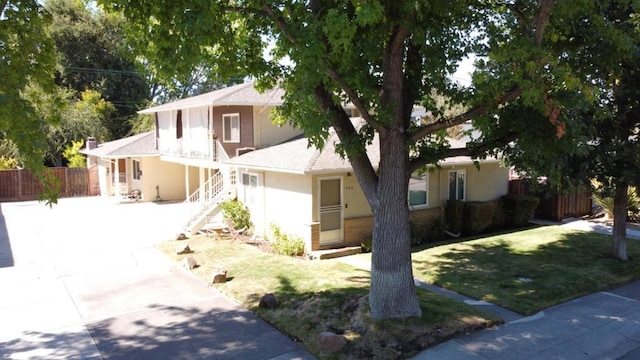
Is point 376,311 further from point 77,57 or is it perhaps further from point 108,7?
point 77,57

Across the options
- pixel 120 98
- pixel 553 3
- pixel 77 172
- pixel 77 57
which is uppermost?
pixel 77 57

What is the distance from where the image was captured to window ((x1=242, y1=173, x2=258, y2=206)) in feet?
58.5

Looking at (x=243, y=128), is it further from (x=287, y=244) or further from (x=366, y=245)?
(x=366, y=245)

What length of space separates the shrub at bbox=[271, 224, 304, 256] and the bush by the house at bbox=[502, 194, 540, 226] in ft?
29.1

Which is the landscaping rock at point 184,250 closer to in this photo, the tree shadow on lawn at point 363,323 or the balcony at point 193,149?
the tree shadow on lawn at point 363,323

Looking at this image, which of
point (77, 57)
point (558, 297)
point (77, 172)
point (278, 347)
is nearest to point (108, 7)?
point (278, 347)

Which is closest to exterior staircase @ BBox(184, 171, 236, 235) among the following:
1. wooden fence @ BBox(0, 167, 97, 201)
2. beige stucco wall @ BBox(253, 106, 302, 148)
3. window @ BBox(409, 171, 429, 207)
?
beige stucco wall @ BBox(253, 106, 302, 148)

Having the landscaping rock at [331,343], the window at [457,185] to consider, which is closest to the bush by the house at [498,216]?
the window at [457,185]

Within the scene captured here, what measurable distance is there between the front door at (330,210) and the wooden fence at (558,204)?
8.48m

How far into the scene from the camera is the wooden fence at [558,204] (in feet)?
64.4

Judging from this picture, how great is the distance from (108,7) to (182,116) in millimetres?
17054

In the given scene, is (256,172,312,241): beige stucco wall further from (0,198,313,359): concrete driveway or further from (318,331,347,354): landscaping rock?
(318,331,347,354): landscaping rock

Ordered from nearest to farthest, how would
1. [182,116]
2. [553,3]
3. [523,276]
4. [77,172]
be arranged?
[553,3]
[523,276]
[182,116]
[77,172]

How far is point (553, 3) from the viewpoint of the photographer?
23.7 feet
